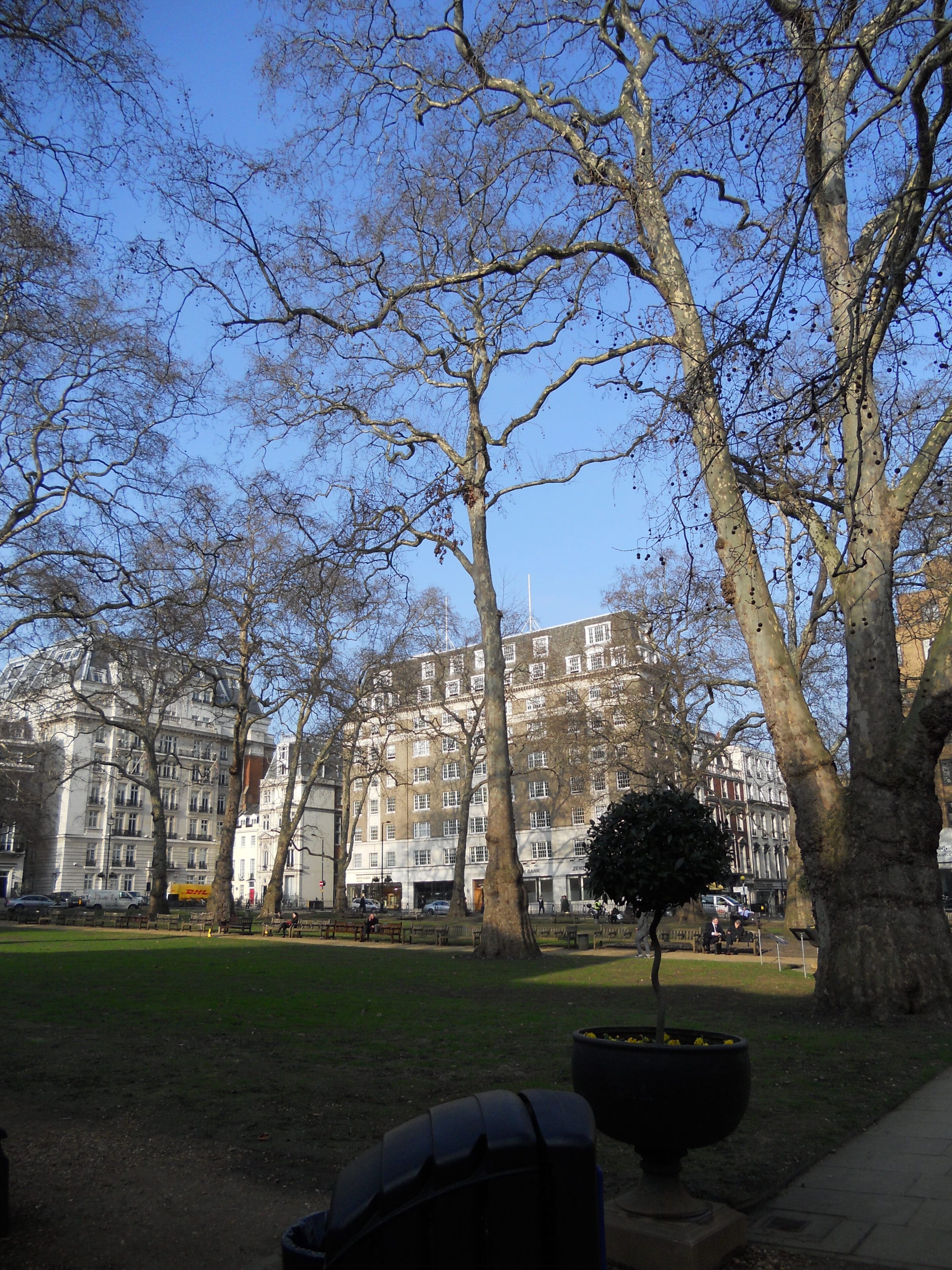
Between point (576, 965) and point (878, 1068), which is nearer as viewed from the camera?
point (878, 1068)

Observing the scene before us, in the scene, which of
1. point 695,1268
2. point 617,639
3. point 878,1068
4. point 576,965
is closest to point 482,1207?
point 695,1268

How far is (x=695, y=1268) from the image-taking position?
3.89m

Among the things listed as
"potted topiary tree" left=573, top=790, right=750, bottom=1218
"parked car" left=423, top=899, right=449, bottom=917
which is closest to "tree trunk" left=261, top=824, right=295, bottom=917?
"parked car" left=423, top=899, right=449, bottom=917

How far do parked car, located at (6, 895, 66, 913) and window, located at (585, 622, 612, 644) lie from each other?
37510mm

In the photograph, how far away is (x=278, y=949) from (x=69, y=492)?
13429 mm

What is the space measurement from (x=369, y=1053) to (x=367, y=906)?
5757cm

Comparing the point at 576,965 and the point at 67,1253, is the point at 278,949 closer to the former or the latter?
the point at 576,965

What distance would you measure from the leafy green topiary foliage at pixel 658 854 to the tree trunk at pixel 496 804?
51.1 ft

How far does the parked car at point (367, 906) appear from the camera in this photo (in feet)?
197

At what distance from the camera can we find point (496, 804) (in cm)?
2189

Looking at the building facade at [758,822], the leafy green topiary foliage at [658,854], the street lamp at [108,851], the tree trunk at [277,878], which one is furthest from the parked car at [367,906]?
the leafy green topiary foliage at [658,854]

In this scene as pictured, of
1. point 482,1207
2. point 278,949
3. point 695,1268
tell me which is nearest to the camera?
point 482,1207

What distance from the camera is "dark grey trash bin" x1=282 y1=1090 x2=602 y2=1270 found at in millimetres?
1898

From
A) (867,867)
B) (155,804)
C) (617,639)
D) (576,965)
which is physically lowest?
(576,965)
